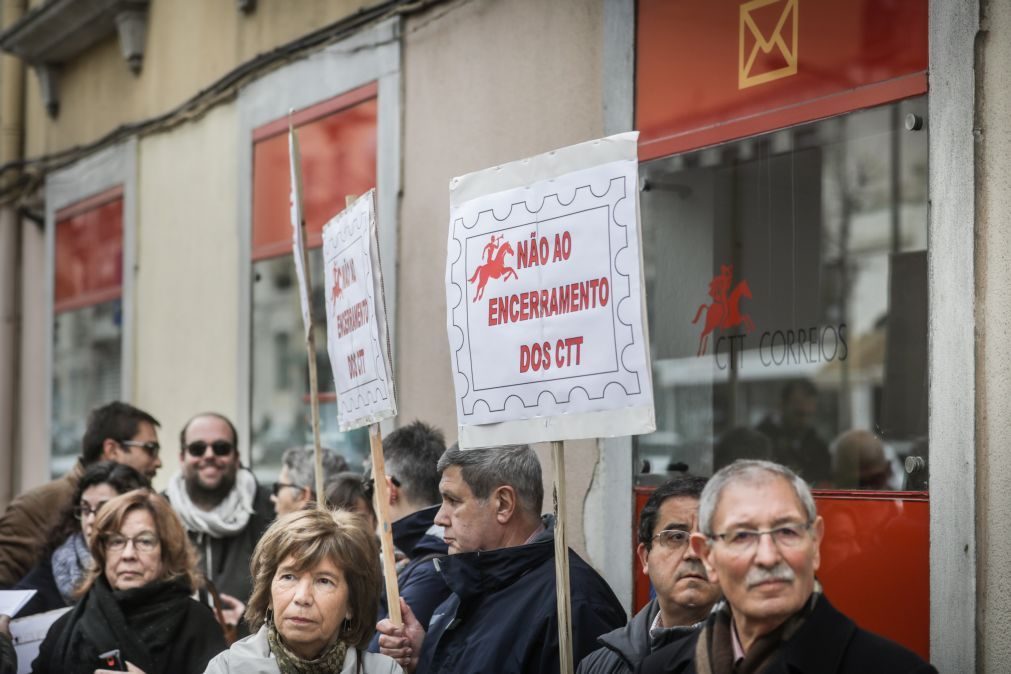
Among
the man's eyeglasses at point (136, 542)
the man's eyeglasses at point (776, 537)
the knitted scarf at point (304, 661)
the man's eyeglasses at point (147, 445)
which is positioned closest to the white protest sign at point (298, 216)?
the man's eyeglasses at point (136, 542)

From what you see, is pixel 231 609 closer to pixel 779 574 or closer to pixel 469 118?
pixel 469 118

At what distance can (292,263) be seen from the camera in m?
9.18

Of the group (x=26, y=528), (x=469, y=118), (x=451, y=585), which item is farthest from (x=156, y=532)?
(x=469, y=118)

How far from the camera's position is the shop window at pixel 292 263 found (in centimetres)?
847

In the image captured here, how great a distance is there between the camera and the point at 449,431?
289 inches

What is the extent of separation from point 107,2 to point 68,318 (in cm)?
279

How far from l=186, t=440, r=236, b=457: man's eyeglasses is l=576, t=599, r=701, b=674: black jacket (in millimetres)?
3546

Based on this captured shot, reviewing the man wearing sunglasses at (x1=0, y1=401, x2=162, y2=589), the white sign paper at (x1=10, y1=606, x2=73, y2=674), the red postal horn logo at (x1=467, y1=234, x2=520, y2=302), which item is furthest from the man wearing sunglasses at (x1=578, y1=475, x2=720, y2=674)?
the man wearing sunglasses at (x1=0, y1=401, x2=162, y2=589)

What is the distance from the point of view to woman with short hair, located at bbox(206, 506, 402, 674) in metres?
3.99

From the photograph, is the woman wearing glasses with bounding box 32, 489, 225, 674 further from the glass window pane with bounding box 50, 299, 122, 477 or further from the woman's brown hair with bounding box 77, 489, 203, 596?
the glass window pane with bounding box 50, 299, 122, 477

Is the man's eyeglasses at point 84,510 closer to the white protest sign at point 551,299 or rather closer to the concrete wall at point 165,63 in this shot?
the white protest sign at point 551,299

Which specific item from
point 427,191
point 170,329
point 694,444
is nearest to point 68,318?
point 170,329

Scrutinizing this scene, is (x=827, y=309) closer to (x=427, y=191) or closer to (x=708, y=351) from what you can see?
(x=708, y=351)

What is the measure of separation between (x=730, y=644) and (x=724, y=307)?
9.02ft
